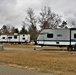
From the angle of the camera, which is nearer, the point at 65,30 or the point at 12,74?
the point at 12,74

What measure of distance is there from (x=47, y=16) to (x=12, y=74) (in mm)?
84264

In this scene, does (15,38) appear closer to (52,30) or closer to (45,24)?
(45,24)

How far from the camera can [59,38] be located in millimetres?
39938

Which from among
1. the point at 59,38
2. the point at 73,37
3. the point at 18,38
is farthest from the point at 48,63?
the point at 18,38

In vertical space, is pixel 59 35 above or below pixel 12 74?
above

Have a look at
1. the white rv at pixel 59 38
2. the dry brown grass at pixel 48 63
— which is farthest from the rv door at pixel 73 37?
the dry brown grass at pixel 48 63

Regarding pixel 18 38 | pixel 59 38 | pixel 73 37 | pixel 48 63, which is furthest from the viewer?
pixel 18 38

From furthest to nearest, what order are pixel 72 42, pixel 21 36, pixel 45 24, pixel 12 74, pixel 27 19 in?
pixel 27 19
pixel 45 24
pixel 21 36
pixel 72 42
pixel 12 74

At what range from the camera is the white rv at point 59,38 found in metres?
38.5

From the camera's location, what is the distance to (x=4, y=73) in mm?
13961

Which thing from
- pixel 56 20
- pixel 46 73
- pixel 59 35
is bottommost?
pixel 46 73

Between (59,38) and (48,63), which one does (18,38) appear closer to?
(59,38)

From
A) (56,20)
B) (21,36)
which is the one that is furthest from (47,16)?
(21,36)

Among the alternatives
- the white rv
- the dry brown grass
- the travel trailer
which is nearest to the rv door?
the white rv
